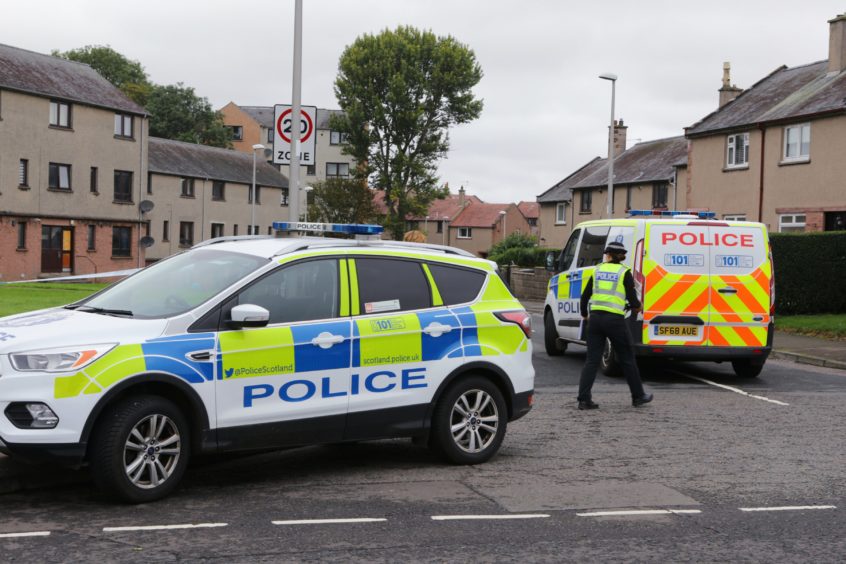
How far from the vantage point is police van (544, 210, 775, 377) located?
13172 mm

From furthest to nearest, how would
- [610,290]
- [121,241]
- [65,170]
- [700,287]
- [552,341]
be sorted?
[121,241]
[65,170]
[552,341]
[700,287]
[610,290]

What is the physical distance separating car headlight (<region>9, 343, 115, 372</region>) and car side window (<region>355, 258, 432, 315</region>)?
2.08 metres

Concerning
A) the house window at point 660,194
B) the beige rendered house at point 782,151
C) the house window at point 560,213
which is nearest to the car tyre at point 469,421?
the beige rendered house at point 782,151

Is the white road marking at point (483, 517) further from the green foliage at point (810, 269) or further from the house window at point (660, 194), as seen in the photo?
the house window at point (660, 194)

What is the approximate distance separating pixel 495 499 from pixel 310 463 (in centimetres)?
177

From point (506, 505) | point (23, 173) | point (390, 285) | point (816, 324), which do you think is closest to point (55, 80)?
point (23, 173)

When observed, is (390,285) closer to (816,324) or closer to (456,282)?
(456,282)

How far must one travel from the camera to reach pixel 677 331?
43.5ft

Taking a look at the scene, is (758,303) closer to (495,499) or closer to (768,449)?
(768,449)

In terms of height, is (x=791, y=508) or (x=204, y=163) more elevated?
(x=204, y=163)

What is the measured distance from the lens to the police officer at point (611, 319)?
35.6ft

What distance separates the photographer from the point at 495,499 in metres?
6.87

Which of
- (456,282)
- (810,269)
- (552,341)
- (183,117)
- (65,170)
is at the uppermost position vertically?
(183,117)

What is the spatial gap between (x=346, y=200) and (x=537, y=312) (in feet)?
111
